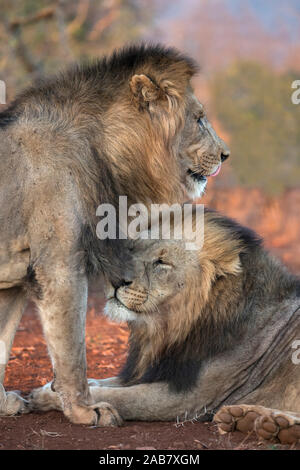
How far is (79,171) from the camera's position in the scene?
403 centimetres

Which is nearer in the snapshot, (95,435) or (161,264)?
(95,435)

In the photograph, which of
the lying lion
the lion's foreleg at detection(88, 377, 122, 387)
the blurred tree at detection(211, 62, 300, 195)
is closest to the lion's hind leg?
the lying lion

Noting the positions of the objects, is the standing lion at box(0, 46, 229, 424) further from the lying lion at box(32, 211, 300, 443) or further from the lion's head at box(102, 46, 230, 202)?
the lying lion at box(32, 211, 300, 443)

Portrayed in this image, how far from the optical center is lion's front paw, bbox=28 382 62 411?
4.34 metres

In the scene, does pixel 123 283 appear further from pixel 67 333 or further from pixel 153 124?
pixel 153 124

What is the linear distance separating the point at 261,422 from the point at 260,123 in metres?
16.3

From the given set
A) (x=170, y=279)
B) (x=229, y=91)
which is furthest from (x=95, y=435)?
(x=229, y=91)

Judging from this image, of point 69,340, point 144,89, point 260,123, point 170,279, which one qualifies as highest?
point 260,123

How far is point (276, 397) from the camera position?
13.7 feet

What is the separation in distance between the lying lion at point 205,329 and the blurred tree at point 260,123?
1328cm

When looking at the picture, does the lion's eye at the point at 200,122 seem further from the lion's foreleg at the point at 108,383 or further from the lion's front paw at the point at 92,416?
the lion's front paw at the point at 92,416

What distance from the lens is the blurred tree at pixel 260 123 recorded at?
720 inches

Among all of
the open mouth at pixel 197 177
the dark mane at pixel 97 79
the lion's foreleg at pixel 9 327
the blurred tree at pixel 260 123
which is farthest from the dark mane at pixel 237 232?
the blurred tree at pixel 260 123
